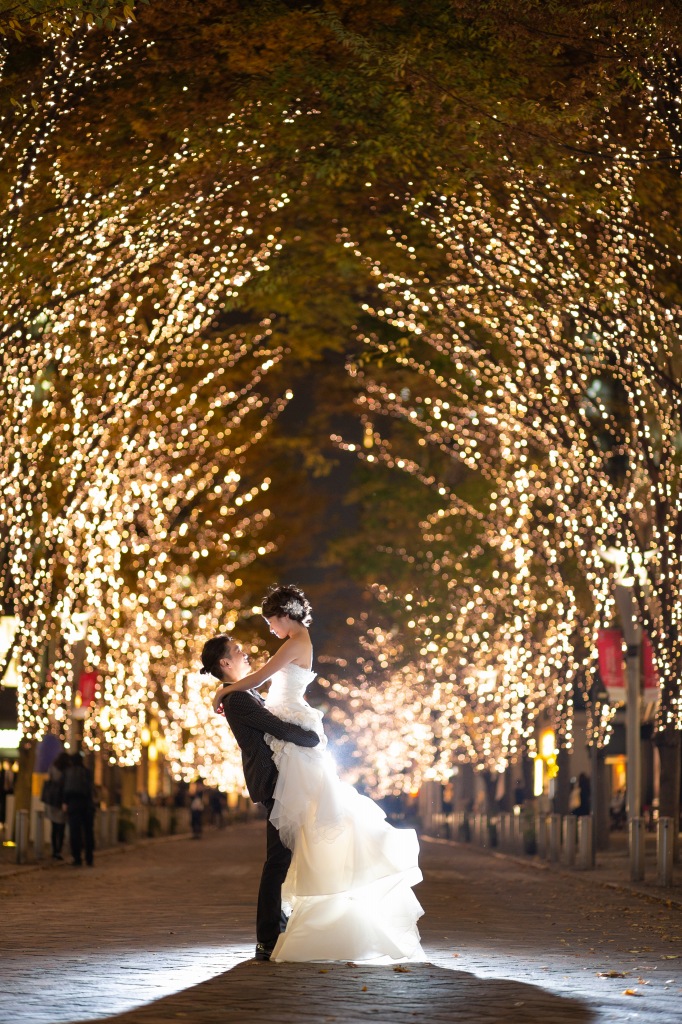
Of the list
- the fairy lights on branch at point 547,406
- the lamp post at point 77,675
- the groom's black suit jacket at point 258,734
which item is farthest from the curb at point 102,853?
the groom's black suit jacket at point 258,734

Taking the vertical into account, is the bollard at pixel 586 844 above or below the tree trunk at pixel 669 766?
below

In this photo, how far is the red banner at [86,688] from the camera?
34875 millimetres

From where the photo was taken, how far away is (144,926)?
14.6 m

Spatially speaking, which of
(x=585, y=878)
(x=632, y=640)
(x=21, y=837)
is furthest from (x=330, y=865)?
(x=21, y=837)

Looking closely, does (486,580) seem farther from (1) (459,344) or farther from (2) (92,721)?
(1) (459,344)

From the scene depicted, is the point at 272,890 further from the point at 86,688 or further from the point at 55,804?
the point at 86,688

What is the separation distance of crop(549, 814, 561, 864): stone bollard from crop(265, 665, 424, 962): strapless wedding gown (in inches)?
805

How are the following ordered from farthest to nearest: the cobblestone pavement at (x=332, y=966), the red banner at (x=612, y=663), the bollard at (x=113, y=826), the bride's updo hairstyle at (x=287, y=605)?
1. the bollard at (x=113, y=826)
2. the red banner at (x=612, y=663)
3. the bride's updo hairstyle at (x=287, y=605)
4. the cobblestone pavement at (x=332, y=966)

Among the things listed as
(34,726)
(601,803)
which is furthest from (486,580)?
(34,726)

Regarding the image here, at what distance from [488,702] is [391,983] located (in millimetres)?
34563

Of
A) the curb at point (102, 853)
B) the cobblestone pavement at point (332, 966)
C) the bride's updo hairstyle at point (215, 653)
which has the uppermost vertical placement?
the bride's updo hairstyle at point (215, 653)

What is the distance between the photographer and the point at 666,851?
21.8 metres

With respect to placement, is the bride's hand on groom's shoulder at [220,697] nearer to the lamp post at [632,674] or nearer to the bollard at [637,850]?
the bollard at [637,850]

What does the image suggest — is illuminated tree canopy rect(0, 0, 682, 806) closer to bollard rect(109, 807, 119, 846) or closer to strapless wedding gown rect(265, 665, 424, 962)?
bollard rect(109, 807, 119, 846)
